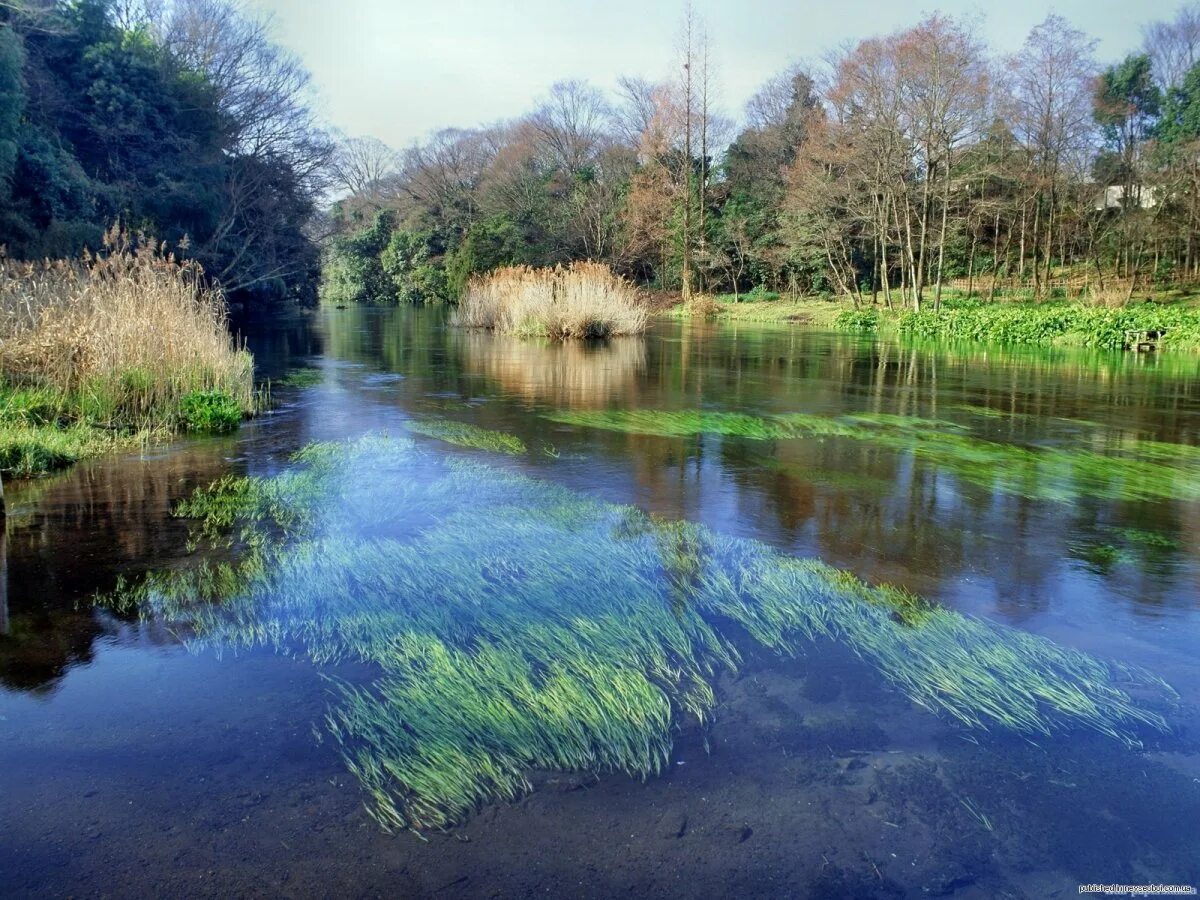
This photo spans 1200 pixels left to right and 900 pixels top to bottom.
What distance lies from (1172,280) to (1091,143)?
19.8ft

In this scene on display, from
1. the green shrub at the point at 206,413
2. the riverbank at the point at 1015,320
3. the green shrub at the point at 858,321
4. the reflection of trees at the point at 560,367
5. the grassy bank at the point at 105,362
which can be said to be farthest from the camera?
the green shrub at the point at 858,321

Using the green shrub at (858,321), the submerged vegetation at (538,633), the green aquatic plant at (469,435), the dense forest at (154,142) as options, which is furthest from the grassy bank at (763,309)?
the submerged vegetation at (538,633)

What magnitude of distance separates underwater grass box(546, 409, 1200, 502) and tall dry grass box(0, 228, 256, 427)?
425 cm

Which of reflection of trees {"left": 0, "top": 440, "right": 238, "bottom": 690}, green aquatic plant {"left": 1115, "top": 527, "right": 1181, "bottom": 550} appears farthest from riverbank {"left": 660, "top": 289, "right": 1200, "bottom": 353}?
reflection of trees {"left": 0, "top": 440, "right": 238, "bottom": 690}

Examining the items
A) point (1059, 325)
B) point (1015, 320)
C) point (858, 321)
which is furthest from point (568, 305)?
point (1059, 325)

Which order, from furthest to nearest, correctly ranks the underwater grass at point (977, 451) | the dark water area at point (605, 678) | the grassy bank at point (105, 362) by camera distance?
the grassy bank at point (105, 362), the underwater grass at point (977, 451), the dark water area at point (605, 678)

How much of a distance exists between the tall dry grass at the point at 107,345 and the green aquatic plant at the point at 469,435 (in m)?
2.45

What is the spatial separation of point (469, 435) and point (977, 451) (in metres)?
5.00

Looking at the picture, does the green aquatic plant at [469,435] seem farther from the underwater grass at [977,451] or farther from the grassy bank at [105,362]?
the grassy bank at [105,362]

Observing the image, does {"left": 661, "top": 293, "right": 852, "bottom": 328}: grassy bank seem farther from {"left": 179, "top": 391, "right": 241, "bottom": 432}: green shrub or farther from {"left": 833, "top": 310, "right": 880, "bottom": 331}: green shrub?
{"left": 179, "top": 391, "right": 241, "bottom": 432}: green shrub

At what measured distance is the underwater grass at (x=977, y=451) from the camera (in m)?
7.01

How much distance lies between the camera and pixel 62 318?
9531 mm

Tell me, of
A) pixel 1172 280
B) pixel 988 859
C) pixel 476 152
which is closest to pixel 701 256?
pixel 1172 280

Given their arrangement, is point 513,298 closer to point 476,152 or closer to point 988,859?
point 988,859
